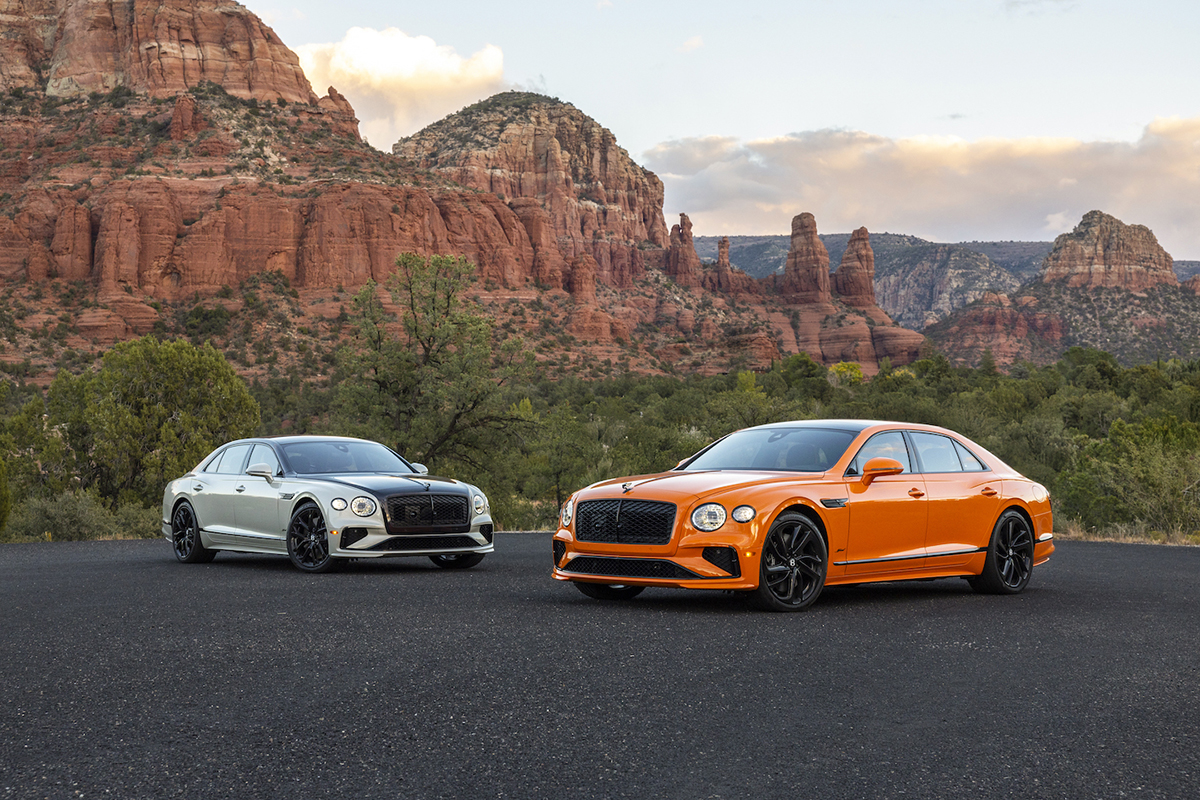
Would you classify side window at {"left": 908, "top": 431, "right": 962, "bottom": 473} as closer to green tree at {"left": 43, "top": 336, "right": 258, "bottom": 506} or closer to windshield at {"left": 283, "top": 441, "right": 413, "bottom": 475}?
windshield at {"left": 283, "top": 441, "right": 413, "bottom": 475}

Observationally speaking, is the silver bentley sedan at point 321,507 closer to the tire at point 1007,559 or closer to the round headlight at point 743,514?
the round headlight at point 743,514

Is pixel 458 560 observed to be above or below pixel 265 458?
below

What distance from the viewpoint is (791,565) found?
8055 millimetres

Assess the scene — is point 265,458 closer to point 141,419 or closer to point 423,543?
point 423,543

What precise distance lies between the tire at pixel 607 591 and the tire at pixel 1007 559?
3.29m

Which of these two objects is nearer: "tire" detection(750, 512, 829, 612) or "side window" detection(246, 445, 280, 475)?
"tire" detection(750, 512, 829, 612)

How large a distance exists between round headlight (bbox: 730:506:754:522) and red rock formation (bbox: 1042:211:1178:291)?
6255 inches

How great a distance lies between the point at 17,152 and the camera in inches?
3590

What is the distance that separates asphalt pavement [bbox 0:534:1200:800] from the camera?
13.2 ft

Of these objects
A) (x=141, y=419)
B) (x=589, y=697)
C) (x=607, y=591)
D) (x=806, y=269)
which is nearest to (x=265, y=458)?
(x=607, y=591)

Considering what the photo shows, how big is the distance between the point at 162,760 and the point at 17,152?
337ft

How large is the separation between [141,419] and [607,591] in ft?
73.6

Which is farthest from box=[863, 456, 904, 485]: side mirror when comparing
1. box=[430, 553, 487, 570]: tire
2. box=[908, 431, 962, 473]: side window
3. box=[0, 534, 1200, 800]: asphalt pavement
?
box=[430, 553, 487, 570]: tire

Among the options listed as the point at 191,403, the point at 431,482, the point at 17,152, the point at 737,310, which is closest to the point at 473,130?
the point at 737,310
